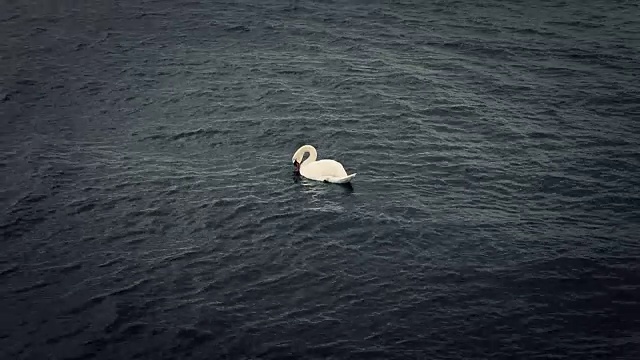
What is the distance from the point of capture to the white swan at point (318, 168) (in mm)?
44344

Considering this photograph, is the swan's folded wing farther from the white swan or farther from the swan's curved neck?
the swan's curved neck

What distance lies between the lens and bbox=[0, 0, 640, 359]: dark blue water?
33.1m

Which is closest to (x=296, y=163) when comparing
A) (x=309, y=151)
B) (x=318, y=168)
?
(x=309, y=151)

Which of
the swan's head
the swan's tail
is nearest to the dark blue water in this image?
the swan's tail

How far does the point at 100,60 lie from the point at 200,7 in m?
13.4

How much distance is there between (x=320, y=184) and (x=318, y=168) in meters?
0.99

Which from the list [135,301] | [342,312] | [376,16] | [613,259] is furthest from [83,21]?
[613,259]

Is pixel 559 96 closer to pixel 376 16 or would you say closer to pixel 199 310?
pixel 376 16

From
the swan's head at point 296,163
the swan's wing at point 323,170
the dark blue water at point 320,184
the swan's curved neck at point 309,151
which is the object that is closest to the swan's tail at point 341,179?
the swan's wing at point 323,170

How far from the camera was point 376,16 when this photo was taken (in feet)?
220

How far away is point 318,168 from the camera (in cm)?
4481

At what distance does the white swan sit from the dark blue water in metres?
0.64

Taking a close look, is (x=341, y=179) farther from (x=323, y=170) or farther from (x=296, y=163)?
(x=296, y=163)

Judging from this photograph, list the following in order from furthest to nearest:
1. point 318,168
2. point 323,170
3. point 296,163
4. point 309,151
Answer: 1. point 309,151
2. point 296,163
3. point 318,168
4. point 323,170
